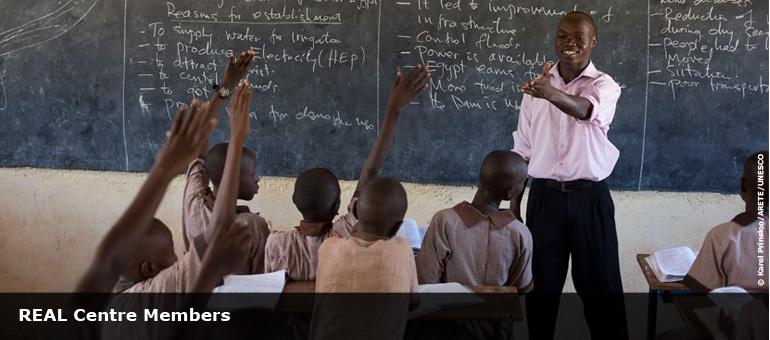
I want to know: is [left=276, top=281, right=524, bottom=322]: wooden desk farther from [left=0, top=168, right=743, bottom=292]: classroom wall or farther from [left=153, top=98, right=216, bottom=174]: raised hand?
[left=0, top=168, right=743, bottom=292]: classroom wall

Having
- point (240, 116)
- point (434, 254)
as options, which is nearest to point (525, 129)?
point (434, 254)

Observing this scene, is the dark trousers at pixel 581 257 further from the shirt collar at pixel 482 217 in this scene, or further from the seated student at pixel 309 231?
the seated student at pixel 309 231

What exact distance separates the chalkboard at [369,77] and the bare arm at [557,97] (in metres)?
0.92

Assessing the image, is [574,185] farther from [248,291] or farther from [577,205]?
[248,291]

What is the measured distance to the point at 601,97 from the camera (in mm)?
2744

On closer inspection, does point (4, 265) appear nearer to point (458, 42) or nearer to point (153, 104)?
point (153, 104)

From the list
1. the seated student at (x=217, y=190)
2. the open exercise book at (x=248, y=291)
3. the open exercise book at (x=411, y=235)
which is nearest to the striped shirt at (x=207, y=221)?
the seated student at (x=217, y=190)

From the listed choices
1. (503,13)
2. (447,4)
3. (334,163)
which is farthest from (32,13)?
(503,13)

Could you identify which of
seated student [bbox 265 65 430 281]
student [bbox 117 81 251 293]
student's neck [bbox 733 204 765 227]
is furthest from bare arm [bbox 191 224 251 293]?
student's neck [bbox 733 204 765 227]

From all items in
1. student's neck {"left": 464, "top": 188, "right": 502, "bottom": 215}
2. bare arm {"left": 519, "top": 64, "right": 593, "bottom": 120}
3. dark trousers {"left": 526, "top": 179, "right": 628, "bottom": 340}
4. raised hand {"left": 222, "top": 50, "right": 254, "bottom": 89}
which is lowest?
dark trousers {"left": 526, "top": 179, "right": 628, "bottom": 340}

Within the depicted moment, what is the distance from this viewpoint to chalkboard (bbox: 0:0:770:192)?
344cm

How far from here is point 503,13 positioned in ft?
11.6

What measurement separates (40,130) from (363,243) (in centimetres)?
286

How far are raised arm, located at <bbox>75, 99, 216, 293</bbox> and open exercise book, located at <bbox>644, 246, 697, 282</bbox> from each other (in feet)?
5.79
